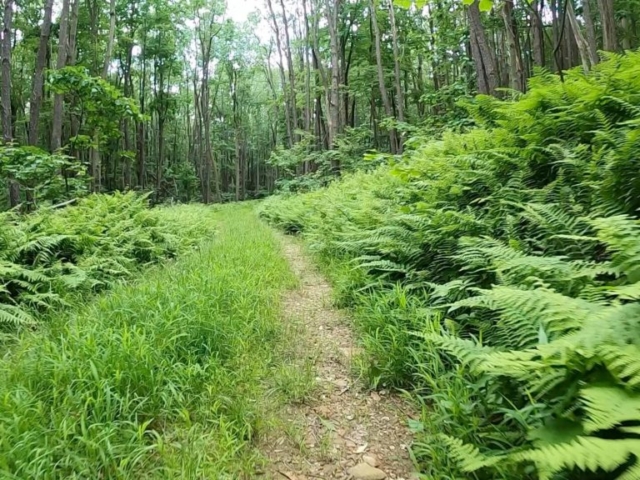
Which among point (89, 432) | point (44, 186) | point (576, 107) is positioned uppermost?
point (44, 186)

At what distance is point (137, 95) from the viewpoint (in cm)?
3178

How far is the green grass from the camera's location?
1.77m

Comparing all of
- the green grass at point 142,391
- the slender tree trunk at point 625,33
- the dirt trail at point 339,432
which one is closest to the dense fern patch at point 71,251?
the green grass at point 142,391

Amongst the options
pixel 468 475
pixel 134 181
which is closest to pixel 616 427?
pixel 468 475

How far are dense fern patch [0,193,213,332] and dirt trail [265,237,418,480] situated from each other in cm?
274

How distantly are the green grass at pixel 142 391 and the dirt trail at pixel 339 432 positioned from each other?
0.65 feet

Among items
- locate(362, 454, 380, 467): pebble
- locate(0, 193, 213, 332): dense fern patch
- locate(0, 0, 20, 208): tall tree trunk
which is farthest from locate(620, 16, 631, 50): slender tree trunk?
locate(0, 0, 20, 208): tall tree trunk

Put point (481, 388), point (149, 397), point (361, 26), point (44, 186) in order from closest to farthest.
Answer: point (481, 388) < point (149, 397) < point (44, 186) < point (361, 26)

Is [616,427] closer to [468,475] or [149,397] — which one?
[468,475]

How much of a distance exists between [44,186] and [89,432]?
7.99 metres

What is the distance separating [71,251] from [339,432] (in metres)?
4.80

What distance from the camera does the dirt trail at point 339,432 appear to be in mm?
1938

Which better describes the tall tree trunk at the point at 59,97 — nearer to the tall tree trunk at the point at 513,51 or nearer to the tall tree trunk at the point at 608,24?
the tall tree trunk at the point at 513,51

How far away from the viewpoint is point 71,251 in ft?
17.3
